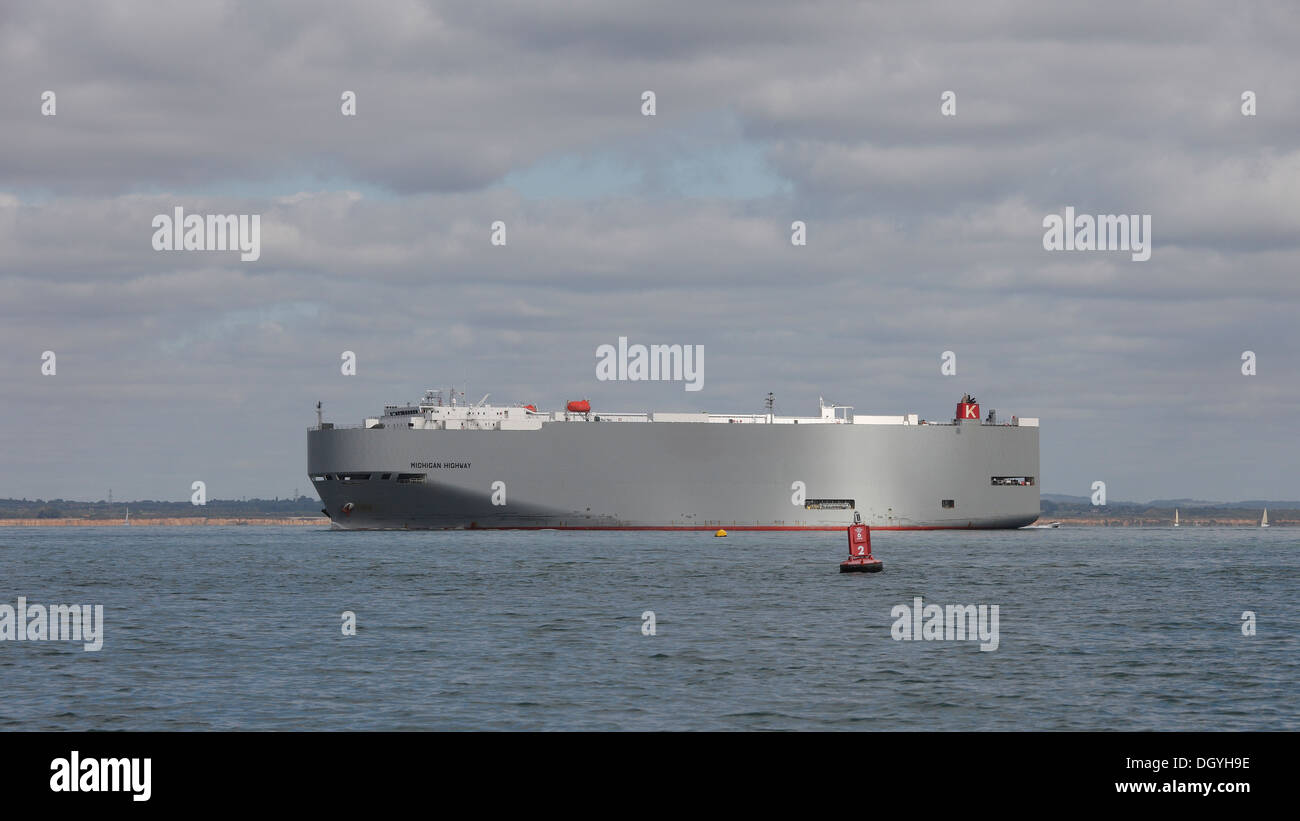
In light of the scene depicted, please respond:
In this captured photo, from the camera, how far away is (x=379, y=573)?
62094 mm

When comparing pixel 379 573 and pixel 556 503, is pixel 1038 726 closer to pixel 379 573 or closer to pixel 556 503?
pixel 379 573

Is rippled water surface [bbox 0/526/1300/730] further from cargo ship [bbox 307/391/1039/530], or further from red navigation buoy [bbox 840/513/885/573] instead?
cargo ship [bbox 307/391/1039/530]

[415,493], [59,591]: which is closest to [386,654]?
[59,591]

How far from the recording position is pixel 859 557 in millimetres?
61062

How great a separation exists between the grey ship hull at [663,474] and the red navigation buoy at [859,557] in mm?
52798

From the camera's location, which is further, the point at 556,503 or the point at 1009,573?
the point at 556,503
